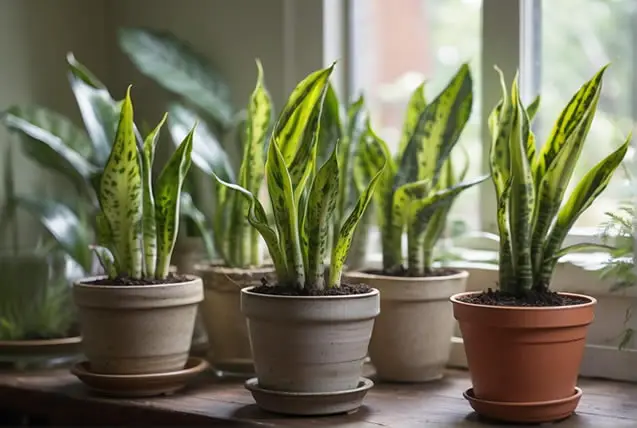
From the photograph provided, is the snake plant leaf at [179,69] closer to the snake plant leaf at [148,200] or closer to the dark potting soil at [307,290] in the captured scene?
the snake plant leaf at [148,200]

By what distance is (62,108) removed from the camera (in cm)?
185

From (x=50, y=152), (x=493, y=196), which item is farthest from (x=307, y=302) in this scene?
(x=50, y=152)

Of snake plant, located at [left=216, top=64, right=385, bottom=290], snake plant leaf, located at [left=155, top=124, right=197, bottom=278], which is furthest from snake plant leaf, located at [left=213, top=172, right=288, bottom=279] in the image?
snake plant leaf, located at [left=155, top=124, right=197, bottom=278]

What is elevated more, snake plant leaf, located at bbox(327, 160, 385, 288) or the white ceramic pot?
snake plant leaf, located at bbox(327, 160, 385, 288)

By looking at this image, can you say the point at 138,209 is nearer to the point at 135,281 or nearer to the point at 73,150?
the point at 135,281

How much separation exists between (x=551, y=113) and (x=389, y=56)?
0.33 metres

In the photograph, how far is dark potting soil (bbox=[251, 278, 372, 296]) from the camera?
1.21 metres

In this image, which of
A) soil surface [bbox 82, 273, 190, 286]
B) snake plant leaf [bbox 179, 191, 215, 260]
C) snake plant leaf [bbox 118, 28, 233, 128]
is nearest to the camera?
soil surface [bbox 82, 273, 190, 286]

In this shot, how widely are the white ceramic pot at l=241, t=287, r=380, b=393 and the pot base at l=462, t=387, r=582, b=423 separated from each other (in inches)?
6.8

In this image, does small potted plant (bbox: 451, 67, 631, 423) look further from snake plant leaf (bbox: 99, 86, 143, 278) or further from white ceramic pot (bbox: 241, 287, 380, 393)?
snake plant leaf (bbox: 99, 86, 143, 278)

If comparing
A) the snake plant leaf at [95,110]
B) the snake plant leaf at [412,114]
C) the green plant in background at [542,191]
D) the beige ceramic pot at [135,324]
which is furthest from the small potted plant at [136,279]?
the green plant in background at [542,191]

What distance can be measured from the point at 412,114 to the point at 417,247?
0.70ft

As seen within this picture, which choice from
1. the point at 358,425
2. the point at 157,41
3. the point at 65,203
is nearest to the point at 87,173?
the point at 65,203

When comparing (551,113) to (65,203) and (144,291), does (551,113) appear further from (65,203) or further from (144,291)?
(65,203)
